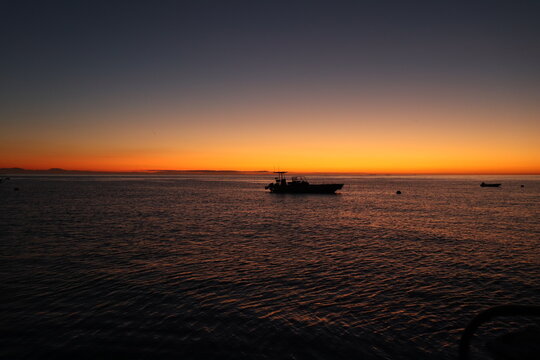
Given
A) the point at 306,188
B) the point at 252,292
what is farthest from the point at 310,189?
the point at 252,292

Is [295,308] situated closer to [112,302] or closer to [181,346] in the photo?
[181,346]

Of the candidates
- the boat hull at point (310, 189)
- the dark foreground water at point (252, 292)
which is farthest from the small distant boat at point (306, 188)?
the dark foreground water at point (252, 292)

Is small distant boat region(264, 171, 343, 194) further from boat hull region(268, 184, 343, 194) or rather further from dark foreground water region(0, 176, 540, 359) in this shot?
dark foreground water region(0, 176, 540, 359)

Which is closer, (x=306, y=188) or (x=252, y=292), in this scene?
(x=252, y=292)

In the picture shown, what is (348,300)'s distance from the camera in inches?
488

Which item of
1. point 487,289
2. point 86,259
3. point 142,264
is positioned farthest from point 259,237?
point 487,289

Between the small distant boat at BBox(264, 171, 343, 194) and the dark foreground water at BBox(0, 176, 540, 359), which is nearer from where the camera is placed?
the dark foreground water at BBox(0, 176, 540, 359)

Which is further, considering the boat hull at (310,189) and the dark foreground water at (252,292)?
the boat hull at (310,189)

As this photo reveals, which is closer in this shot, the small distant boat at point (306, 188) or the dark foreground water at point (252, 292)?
the dark foreground water at point (252, 292)

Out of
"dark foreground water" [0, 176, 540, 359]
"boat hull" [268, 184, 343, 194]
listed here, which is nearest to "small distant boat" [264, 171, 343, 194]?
"boat hull" [268, 184, 343, 194]

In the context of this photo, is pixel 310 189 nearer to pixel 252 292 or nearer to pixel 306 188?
pixel 306 188

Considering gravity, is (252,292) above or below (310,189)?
below

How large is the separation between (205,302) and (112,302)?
3.69 meters

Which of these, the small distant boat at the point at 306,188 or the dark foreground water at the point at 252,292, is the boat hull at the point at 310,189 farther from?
the dark foreground water at the point at 252,292
